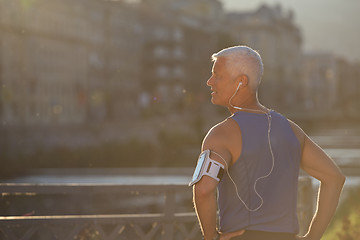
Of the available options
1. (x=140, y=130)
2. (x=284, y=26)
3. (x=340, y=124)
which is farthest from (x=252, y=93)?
(x=284, y=26)

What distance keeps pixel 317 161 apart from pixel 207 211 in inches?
26.0

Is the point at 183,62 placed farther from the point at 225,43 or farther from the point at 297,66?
the point at 297,66

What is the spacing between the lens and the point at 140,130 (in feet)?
175

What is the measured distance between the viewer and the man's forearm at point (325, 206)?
10.9 ft

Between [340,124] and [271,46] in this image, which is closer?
[340,124]

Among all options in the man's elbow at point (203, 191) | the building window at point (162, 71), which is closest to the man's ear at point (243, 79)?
the man's elbow at point (203, 191)

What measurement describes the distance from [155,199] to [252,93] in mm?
22354

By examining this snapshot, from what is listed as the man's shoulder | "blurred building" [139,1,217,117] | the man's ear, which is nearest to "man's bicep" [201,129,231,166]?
A: the man's shoulder

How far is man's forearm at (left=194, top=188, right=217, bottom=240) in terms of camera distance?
295 cm

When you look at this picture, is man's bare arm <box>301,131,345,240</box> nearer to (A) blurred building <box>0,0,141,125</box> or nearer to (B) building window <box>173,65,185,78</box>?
(A) blurred building <box>0,0,141,125</box>

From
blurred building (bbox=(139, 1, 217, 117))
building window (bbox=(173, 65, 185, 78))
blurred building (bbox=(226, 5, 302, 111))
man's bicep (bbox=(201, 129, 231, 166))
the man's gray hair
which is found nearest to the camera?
man's bicep (bbox=(201, 129, 231, 166))

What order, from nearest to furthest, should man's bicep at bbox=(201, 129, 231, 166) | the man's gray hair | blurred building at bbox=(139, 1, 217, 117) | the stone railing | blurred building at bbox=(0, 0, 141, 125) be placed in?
man's bicep at bbox=(201, 129, 231, 166) → the man's gray hair → the stone railing → blurred building at bbox=(0, 0, 141, 125) → blurred building at bbox=(139, 1, 217, 117)

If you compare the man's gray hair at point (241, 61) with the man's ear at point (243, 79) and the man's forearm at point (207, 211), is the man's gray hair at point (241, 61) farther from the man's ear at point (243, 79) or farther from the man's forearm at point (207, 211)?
the man's forearm at point (207, 211)

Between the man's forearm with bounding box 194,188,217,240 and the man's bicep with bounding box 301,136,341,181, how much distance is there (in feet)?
1.89
